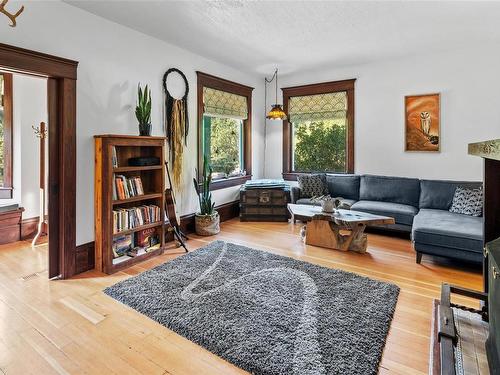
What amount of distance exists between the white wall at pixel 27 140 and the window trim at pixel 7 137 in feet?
0.14

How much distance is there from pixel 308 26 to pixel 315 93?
208cm

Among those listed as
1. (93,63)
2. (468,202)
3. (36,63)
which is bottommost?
(468,202)

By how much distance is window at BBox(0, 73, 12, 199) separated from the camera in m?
3.83

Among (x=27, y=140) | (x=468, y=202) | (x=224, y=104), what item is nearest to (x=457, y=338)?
(x=468, y=202)

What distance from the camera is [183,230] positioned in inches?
168

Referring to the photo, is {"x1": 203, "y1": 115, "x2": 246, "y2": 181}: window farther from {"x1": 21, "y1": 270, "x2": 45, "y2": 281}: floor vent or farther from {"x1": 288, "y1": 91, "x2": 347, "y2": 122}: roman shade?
{"x1": 21, "y1": 270, "x2": 45, "y2": 281}: floor vent

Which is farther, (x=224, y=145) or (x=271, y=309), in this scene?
(x=224, y=145)

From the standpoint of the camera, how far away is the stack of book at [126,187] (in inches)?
121

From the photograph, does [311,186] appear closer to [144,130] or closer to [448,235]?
[448,235]

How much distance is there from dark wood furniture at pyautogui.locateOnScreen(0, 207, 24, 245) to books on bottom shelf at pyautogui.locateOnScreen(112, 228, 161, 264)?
171 cm

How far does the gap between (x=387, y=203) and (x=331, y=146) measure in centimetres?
150

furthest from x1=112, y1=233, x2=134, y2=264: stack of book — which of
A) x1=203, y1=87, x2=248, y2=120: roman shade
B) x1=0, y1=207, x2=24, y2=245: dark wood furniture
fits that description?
x1=203, y1=87, x2=248, y2=120: roman shade

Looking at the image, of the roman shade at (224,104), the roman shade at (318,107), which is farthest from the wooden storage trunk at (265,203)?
the roman shade at (318,107)

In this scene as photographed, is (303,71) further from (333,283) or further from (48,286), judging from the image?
(48,286)
